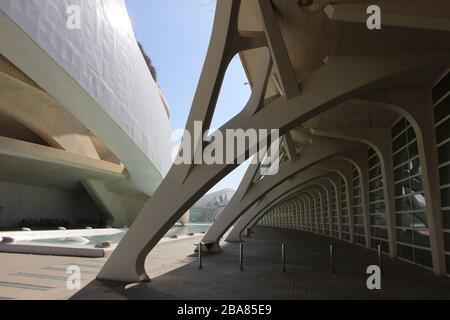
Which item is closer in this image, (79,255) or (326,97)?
(326,97)

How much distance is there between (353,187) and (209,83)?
14.8m

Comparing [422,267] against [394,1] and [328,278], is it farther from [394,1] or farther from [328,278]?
[394,1]

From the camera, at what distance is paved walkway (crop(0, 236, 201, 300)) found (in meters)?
6.35

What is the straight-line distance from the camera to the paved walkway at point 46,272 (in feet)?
20.8

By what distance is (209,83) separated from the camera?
7.25 meters

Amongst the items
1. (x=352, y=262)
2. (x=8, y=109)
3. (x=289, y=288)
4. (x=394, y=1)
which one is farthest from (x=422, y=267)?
(x=8, y=109)

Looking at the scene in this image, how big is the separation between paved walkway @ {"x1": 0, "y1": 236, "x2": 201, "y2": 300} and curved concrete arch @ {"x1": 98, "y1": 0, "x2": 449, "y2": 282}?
41.0 inches

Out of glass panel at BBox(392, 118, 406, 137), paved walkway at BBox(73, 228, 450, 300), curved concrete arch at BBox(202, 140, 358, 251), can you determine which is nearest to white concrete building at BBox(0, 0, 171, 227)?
curved concrete arch at BBox(202, 140, 358, 251)

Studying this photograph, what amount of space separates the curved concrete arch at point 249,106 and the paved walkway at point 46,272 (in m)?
1.04

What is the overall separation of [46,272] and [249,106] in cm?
568

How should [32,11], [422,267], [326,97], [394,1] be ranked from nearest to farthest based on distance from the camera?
[394,1] → [326,97] → [422,267] → [32,11]

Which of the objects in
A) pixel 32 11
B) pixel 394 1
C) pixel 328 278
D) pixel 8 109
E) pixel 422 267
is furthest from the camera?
pixel 8 109

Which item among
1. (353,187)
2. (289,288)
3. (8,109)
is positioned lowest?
(289,288)

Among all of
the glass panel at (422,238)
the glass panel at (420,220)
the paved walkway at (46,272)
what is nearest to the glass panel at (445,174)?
the glass panel at (420,220)
